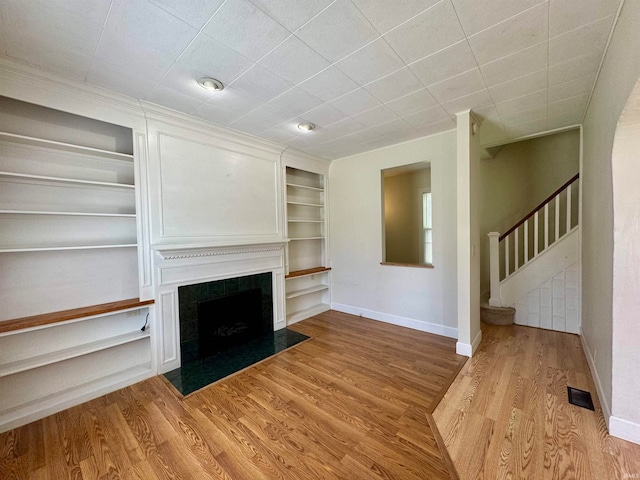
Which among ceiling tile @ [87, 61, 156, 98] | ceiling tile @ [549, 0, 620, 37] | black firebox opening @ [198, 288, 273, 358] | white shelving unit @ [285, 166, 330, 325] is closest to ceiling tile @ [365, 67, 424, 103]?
ceiling tile @ [549, 0, 620, 37]

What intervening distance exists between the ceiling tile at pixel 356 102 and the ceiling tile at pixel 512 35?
0.84m

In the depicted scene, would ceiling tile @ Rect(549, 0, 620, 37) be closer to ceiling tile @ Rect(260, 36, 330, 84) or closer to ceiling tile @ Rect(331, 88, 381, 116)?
ceiling tile @ Rect(331, 88, 381, 116)

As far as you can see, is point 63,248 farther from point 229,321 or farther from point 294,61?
point 294,61

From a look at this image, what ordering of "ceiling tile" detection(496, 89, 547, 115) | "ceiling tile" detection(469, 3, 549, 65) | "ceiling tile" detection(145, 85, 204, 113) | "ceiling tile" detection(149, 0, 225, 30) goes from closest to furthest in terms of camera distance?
"ceiling tile" detection(149, 0, 225, 30) < "ceiling tile" detection(469, 3, 549, 65) < "ceiling tile" detection(145, 85, 204, 113) < "ceiling tile" detection(496, 89, 547, 115)

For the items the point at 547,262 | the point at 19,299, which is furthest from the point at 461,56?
the point at 19,299

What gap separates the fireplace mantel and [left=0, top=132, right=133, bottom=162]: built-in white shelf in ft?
2.93

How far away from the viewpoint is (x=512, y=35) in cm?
159

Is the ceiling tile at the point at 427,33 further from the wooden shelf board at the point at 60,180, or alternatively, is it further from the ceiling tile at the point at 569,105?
the wooden shelf board at the point at 60,180

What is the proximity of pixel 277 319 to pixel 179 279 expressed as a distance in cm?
148

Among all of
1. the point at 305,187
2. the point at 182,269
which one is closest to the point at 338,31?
the point at 182,269

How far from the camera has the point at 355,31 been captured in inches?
61.1

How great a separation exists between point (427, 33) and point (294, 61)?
0.87 meters

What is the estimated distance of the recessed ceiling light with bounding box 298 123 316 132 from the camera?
2.93 meters

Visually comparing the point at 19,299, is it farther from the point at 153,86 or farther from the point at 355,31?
the point at 355,31
